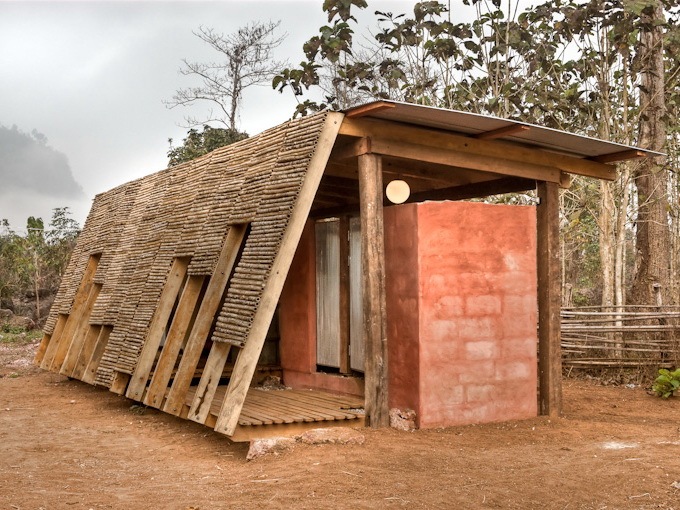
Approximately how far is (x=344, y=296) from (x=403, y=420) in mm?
1993

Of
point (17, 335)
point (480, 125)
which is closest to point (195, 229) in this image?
point (480, 125)

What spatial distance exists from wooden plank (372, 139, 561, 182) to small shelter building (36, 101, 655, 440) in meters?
0.02

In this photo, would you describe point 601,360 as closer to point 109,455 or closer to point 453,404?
point 453,404

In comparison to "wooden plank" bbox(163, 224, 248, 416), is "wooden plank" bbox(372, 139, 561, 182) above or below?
above

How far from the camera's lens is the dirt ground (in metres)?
5.12

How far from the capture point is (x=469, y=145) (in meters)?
7.63

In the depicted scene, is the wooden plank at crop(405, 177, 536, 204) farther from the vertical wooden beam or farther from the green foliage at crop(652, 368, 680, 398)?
the green foliage at crop(652, 368, 680, 398)

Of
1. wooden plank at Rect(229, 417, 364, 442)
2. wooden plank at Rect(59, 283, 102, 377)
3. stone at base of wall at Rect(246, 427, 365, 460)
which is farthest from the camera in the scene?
wooden plank at Rect(59, 283, 102, 377)

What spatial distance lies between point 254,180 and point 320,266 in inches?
76.2

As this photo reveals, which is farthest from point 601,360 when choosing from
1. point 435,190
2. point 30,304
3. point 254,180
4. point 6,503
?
point 30,304

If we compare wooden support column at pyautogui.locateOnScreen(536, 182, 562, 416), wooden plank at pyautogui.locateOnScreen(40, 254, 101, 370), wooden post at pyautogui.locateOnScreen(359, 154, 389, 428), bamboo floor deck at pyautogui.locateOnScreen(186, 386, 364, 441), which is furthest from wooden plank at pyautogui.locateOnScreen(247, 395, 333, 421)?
wooden plank at pyautogui.locateOnScreen(40, 254, 101, 370)

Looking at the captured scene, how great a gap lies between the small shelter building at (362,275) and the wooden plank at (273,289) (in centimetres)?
1

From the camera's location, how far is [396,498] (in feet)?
16.7

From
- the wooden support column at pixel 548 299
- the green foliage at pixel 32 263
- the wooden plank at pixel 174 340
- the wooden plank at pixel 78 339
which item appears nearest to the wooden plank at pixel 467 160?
the wooden support column at pixel 548 299
